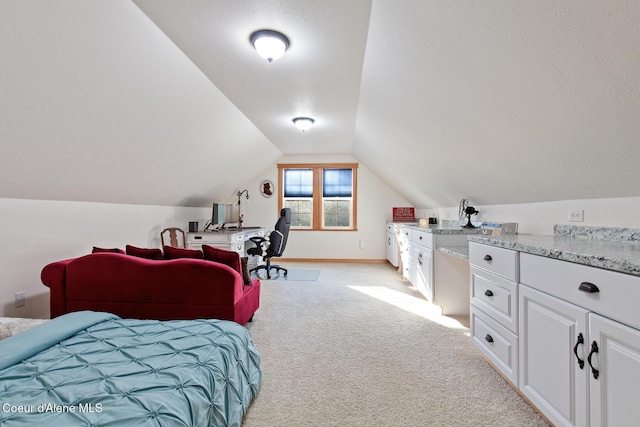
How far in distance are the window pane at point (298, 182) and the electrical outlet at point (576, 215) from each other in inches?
195

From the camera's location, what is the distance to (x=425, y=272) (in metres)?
3.63

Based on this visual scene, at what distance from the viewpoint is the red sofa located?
2.45 m

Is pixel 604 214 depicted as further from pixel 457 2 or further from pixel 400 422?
pixel 400 422

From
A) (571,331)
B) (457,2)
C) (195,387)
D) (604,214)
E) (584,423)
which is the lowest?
(584,423)

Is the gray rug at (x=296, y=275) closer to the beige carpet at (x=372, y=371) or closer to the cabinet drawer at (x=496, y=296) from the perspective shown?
the beige carpet at (x=372, y=371)

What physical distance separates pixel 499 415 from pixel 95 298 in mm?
2949

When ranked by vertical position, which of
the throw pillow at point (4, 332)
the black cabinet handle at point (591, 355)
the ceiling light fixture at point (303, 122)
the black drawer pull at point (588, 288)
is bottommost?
the throw pillow at point (4, 332)

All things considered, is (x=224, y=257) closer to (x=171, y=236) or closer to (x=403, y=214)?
(x=171, y=236)

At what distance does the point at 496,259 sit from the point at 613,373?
2.84 feet

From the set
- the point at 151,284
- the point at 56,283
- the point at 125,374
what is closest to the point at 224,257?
the point at 151,284

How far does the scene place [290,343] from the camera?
2.58 metres

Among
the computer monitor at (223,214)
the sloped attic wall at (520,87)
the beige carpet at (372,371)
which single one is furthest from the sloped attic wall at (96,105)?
the beige carpet at (372,371)

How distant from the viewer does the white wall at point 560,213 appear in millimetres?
1778

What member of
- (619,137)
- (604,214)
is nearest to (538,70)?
(619,137)
